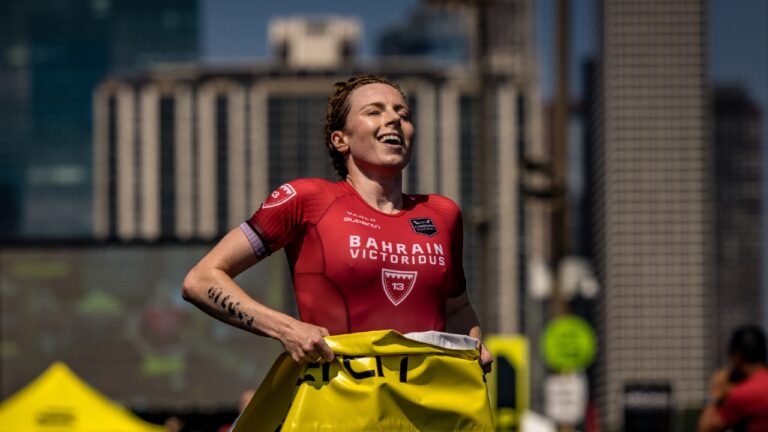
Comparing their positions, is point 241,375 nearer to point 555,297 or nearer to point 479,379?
point 555,297

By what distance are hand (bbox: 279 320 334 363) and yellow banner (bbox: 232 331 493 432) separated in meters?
0.08

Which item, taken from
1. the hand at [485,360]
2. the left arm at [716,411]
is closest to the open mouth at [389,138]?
the hand at [485,360]

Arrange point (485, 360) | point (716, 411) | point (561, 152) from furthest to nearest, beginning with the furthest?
point (561, 152)
point (716, 411)
point (485, 360)

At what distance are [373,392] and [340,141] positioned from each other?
858mm

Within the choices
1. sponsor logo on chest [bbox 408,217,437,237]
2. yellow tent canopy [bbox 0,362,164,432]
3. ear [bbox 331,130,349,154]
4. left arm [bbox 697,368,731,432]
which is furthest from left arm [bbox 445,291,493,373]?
yellow tent canopy [bbox 0,362,164,432]

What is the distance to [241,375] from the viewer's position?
35.2 meters

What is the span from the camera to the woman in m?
4.48

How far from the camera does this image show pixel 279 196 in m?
4.64

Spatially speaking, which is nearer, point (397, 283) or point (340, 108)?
point (397, 283)

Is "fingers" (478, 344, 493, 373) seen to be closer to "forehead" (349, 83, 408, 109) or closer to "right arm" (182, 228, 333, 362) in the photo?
"right arm" (182, 228, 333, 362)

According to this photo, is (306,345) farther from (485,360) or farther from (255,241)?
(485,360)

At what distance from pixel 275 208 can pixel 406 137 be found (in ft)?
1.52

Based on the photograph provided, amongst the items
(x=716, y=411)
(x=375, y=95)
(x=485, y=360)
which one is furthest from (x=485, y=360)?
(x=716, y=411)

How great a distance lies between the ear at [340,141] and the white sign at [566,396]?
20016 mm
